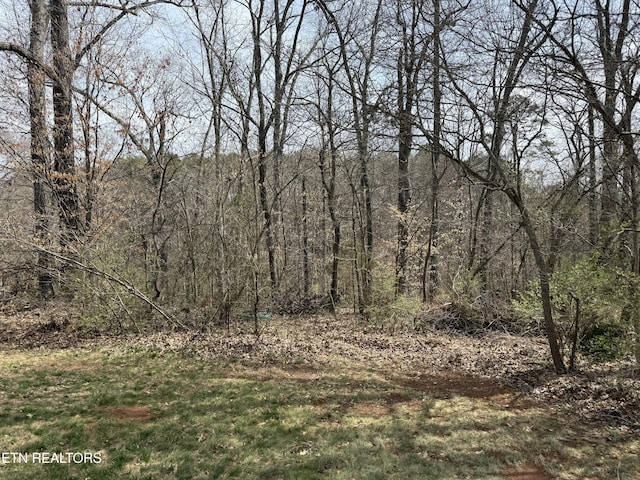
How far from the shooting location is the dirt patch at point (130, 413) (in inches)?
166

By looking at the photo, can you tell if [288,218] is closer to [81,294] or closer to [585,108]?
[81,294]

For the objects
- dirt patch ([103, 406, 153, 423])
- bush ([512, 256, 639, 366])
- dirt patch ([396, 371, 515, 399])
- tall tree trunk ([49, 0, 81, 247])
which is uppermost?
tall tree trunk ([49, 0, 81, 247])

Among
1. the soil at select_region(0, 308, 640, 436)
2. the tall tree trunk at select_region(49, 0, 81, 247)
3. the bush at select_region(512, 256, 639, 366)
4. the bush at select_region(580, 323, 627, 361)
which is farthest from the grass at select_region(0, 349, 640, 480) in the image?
the tall tree trunk at select_region(49, 0, 81, 247)

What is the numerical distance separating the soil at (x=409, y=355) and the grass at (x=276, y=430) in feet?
1.32

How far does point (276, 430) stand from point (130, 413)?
1.65 metres

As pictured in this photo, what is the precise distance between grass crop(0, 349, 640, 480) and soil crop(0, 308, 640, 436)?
40 centimetres

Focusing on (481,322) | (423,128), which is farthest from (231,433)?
(481,322)

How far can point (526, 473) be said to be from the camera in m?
3.41

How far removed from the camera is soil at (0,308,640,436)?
496 centimetres

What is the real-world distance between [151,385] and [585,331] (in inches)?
255

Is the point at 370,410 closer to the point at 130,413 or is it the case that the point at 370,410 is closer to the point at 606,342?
the point at 130,413

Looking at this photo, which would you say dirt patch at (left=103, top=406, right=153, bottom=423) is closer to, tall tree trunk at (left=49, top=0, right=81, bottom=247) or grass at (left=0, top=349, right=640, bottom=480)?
grass at (left=0, top=349, right=640, bottom=480)

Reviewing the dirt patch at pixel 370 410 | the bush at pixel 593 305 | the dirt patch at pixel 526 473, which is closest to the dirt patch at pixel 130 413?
the dirt patch at pixel 370 410

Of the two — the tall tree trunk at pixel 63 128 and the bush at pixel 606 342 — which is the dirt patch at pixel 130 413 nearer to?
the bush at pixel 606 342
